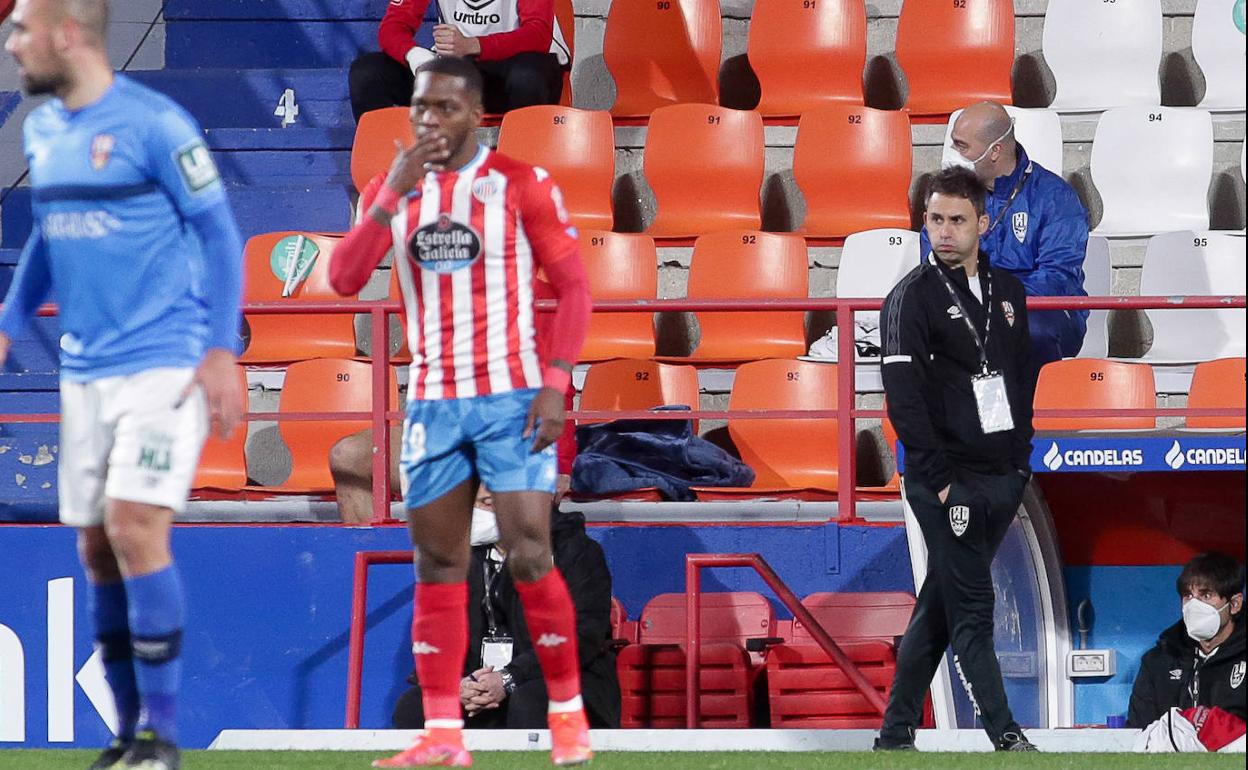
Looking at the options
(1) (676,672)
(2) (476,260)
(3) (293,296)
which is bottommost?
(1) (676,672)

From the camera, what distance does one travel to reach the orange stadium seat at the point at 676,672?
757 centimetres

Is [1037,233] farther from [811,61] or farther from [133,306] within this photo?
[133,306]

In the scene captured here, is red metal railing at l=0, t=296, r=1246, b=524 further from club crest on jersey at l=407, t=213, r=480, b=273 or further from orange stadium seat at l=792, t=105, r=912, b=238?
club crest on jersey at l=407, t=213, r=480, b=273

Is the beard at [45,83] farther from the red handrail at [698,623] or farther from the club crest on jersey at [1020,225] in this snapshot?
the club crest on jersey at [1020,225]

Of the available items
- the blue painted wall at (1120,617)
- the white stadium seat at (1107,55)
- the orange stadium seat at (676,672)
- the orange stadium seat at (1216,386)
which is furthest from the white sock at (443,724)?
the white stadium seat at (1107,55)

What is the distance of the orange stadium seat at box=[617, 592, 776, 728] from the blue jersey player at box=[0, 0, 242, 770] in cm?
337

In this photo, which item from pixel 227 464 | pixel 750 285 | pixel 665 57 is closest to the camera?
pixel 227 464

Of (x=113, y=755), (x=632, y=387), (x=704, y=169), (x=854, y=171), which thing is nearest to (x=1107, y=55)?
(x=854, y=171)

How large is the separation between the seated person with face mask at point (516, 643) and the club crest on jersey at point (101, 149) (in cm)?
272

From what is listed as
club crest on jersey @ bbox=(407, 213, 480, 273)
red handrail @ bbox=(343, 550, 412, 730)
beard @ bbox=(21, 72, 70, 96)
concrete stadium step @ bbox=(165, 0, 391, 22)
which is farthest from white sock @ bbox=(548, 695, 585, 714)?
concrete stadium step @ bbox=(165, 0, 391, 22)

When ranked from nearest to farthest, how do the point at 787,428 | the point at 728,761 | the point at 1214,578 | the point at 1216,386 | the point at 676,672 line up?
the point at 728,761 < the point at 1214,578 < the point at 676,672 < the point at 1216,386 < the point at 787,428

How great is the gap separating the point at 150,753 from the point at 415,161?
5.18 feet

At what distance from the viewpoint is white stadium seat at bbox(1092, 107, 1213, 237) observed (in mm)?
10016

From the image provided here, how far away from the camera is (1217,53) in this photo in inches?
414
